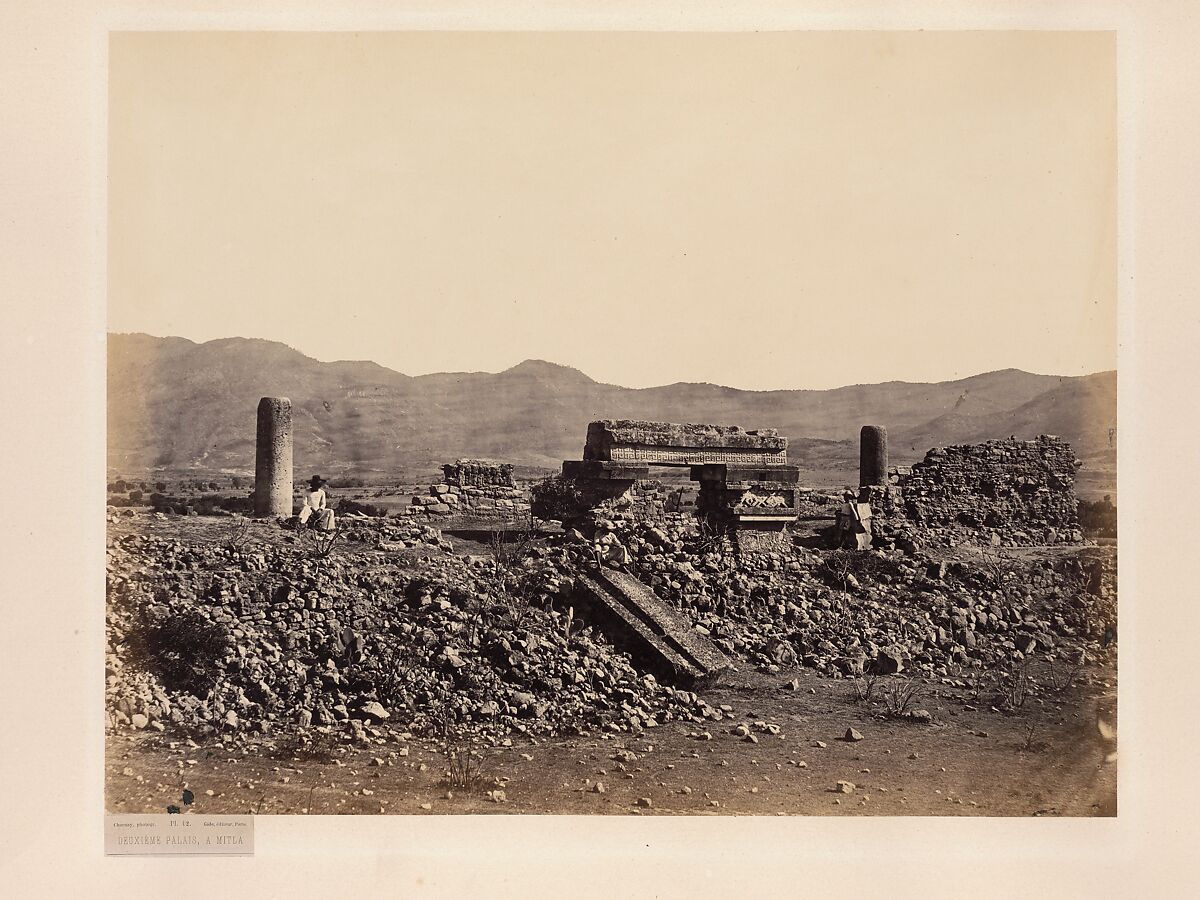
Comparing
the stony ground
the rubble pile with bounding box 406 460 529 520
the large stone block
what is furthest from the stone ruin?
the rubble pile with bounding box 406 460 529 520

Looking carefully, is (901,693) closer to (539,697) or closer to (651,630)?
(651,630)

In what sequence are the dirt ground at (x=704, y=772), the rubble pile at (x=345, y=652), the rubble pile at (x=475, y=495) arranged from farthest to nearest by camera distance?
the rubble pile at (x=475, y=495) < the rubble pile at (x=345, y=652) < the dirt ground at (x=704, y=772)

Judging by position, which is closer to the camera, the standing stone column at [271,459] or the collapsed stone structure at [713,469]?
the collapsed stone structure at [713,469]

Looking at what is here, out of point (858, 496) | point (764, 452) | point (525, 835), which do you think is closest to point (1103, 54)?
point (764, 452)

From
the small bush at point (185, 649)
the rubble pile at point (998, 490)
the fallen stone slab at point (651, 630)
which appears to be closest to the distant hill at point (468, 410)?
the rubble pile at point (998, 490)

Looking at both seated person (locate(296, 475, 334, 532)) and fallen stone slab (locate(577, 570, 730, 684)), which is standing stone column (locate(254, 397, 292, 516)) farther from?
fallen stone slab (locate(577, 570, 730, 684))

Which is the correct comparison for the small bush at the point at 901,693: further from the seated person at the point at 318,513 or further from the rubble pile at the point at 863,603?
the seated person at the point at 318,513
